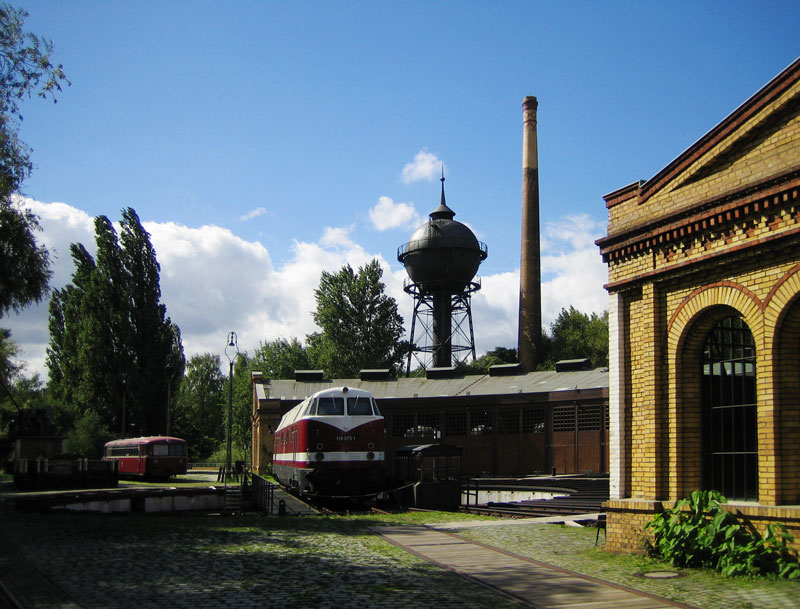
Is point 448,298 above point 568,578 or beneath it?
above

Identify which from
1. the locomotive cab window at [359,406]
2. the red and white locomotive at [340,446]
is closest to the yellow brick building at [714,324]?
the red and white locomotive at [340,446]

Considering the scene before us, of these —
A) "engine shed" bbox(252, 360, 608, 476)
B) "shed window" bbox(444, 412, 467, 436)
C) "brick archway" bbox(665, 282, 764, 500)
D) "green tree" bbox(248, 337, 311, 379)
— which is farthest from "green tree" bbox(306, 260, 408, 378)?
"brick archway" bbox(665, 282, 764, 500)

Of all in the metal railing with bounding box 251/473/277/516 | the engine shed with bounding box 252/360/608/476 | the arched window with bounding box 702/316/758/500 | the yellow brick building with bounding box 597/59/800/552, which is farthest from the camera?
the engine shed with bounding box 252/360/608/476

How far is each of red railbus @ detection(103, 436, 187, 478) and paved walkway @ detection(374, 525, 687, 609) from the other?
27208 millimetres

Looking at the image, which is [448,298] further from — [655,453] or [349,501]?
[655,453]

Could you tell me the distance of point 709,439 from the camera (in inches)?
450

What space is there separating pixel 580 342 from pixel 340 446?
152 ft

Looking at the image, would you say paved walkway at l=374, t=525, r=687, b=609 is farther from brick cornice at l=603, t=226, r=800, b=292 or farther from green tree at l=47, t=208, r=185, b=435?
green tree at l=47, t=208, r=185, b=435

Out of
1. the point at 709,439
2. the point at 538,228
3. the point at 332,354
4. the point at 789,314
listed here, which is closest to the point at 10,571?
the point at 709,439

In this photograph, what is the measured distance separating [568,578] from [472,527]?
19.6 ft

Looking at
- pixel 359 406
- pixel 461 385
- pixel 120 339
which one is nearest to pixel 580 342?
pixel 461 385

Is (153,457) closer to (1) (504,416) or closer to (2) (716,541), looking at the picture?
(1) (504,416)

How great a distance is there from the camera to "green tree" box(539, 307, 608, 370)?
65375 millimetres

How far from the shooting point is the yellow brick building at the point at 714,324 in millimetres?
10125
